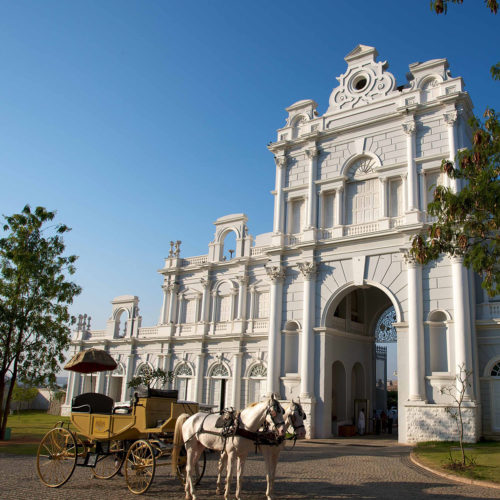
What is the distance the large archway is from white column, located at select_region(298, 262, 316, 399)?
70 centimetres

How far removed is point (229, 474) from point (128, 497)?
206 cm

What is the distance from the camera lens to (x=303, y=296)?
23.2m

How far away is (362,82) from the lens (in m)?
25.2

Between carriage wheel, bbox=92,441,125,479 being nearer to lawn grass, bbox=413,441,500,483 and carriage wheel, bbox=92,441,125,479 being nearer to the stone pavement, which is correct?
the stone pavement

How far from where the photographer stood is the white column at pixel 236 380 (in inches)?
1109

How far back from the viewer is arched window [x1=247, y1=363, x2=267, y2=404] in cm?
2756

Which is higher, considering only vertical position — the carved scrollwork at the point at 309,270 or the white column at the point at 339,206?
the white column at the point at 339,206

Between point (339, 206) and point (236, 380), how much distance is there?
38.2ft

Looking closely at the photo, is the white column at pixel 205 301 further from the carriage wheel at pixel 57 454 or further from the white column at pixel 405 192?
the carriage wheel at pixel 57 454

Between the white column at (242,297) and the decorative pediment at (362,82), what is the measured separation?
10574 millimetres

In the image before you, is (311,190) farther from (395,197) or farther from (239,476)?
(239,476)

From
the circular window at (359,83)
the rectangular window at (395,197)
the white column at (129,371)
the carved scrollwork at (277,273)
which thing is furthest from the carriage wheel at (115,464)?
the white column at (129,371)

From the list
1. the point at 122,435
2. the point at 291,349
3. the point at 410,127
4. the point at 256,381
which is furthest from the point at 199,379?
the point at 122,435

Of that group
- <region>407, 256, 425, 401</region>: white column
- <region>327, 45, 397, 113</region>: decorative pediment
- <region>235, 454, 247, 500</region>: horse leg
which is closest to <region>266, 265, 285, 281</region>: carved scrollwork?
<region>407, 256, 425, 401</region>: white column
